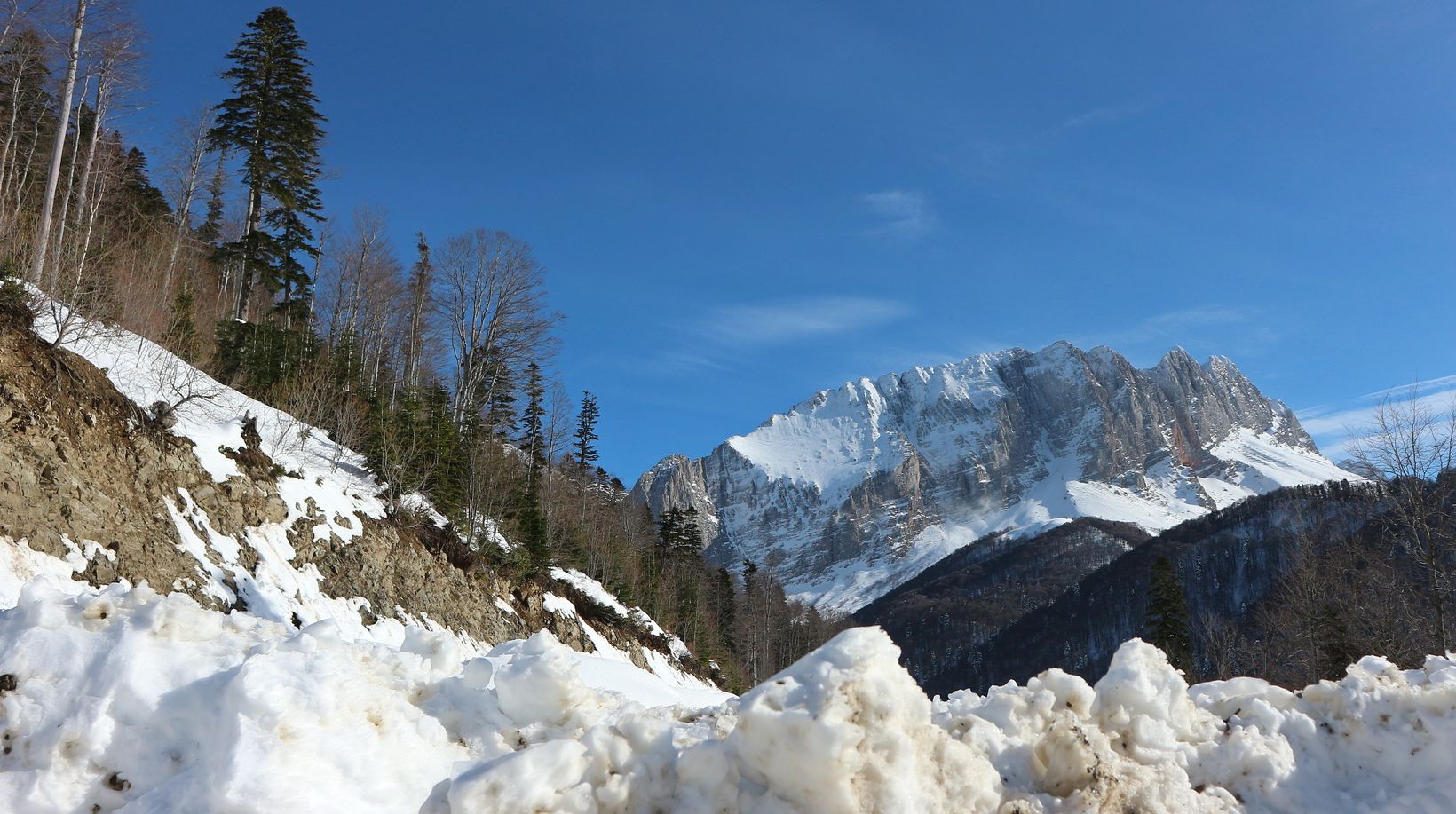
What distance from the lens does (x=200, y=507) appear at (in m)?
12.1

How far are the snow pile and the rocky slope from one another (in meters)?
4.38

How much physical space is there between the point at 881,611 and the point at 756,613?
13571 cm

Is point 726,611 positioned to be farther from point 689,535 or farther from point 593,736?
point 593,736

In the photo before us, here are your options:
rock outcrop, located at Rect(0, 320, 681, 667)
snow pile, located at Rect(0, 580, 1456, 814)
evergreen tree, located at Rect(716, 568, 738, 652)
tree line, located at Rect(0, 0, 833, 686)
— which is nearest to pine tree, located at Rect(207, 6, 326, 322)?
tree line, located at Rect(0, 0, 833, 686)

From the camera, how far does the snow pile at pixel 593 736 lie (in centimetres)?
364

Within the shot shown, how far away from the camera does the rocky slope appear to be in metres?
9.09

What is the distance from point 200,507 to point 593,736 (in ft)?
34.6

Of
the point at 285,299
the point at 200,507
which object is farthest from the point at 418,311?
the point at 200,507

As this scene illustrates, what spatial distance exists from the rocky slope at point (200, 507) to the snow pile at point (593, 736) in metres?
4.38

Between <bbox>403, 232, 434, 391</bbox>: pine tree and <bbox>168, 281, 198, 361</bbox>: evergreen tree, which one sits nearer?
<bbox>168, 281, 198, 361</bbox>: evergreen tree

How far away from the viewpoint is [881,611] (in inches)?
7756

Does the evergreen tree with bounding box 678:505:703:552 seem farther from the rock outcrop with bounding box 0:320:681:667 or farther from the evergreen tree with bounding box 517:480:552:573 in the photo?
the rock outcrop with bounding box 0:320:681:667

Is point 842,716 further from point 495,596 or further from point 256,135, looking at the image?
point 256,135

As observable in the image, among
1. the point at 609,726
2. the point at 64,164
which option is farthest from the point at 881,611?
the point at 609,726
